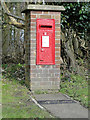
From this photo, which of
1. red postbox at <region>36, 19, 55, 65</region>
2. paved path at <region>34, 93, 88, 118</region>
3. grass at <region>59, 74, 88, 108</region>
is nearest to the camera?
paved path at <region>34, 93, 88, 118</region>

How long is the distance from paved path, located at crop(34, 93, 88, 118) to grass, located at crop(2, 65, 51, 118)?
230mm

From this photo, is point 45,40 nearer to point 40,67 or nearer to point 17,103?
point 40,67

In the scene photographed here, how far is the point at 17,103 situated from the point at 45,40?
2.18 meters

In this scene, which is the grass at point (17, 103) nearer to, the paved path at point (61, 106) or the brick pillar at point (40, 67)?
the paved path at point (61, 106)

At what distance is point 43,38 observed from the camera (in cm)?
711

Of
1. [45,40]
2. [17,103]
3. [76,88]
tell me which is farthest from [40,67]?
[17,103]

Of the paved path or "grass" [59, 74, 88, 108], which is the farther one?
"grass" [59, 74, 88, 108]

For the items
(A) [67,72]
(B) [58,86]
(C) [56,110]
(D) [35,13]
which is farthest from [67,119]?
(A) [67,72]

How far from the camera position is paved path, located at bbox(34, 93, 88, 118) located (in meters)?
4.70

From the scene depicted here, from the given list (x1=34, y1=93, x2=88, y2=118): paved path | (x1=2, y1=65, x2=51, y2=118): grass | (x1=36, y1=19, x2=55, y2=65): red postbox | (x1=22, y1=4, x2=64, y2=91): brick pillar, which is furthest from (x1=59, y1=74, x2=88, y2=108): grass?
(x1=2, y1=65, x2=51, y2=118): grass

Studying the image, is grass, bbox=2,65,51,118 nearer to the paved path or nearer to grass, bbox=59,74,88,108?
the paved path

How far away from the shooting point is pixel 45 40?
7.11m

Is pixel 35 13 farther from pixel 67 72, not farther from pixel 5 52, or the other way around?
pixel 5 52

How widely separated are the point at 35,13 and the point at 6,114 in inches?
130
